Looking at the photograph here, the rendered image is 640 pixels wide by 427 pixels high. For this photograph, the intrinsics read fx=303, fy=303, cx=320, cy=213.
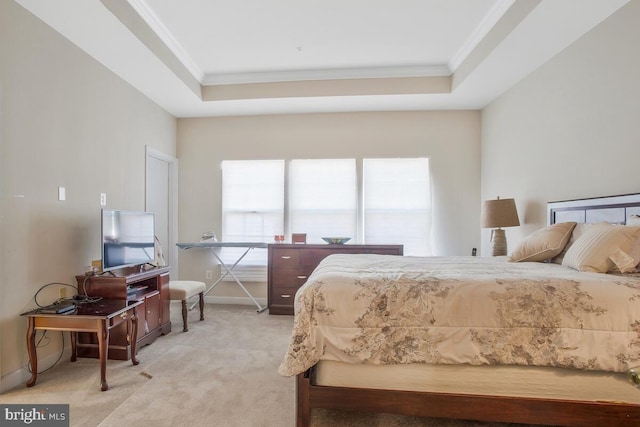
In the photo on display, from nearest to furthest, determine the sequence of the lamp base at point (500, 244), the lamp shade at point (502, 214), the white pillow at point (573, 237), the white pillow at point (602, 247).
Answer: the white pillow at point (602, 247) < the white pillow at point (573, 237) < the lamp shade at point (502, 214) < the lamp base at point (500, 244)

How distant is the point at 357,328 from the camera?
1453 mm

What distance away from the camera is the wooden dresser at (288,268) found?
11.8ft

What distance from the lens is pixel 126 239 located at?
8.59ft

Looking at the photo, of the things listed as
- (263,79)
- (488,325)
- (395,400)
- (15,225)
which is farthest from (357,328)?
(263,79)

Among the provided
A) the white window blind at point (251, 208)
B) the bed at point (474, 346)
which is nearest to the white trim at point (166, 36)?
the white window blind at point (251, 208)

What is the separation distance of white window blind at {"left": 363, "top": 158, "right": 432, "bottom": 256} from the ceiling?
76 cm

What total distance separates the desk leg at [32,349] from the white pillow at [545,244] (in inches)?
131

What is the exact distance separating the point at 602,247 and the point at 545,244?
1.50 ft

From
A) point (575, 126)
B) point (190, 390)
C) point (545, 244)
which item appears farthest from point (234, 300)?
point (575, 126)

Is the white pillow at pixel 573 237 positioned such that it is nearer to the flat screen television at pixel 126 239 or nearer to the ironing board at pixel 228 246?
the ironing board at pixel 228 246

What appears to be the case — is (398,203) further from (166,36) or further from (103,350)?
(103,350)

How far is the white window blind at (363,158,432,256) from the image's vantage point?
3.97 metres

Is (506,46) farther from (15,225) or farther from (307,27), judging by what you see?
(15,225)

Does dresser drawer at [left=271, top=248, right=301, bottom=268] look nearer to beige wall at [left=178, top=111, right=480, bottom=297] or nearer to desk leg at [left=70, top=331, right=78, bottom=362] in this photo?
beige wall at [left=178, top=111, right=480, bottom=297]
